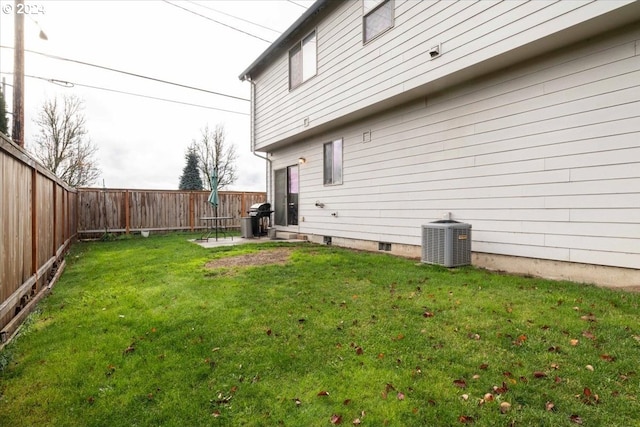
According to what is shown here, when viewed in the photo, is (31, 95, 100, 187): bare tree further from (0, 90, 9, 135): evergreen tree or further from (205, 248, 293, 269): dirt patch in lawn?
(205, 248, 293, 269): dirt patch in lawn

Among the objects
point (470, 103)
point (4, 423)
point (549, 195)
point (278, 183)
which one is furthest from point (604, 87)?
point (278, 183)

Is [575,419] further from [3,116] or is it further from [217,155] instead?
[217,155]

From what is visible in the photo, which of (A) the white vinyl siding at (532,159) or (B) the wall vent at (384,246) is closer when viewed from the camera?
(A) the white vinyl siding at (532,159)

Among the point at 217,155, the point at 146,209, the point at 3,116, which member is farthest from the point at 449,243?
the point at 217,155

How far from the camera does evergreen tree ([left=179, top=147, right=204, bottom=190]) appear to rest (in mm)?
29516

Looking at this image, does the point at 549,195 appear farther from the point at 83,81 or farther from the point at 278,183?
the point at 83,81

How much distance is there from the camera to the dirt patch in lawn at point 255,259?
6388mm

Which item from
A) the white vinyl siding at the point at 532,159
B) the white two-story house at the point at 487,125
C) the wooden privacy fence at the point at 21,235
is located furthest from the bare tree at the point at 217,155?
the wooden privacy fence at the point at 21,235

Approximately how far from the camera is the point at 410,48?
620 centimetres

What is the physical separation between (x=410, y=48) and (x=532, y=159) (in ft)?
9.64

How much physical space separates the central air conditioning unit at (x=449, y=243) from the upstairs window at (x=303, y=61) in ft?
19.0

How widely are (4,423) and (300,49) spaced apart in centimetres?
992

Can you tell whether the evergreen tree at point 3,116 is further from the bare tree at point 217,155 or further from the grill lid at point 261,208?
the bare tree at point 217,155

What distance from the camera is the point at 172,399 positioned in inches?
93.0
